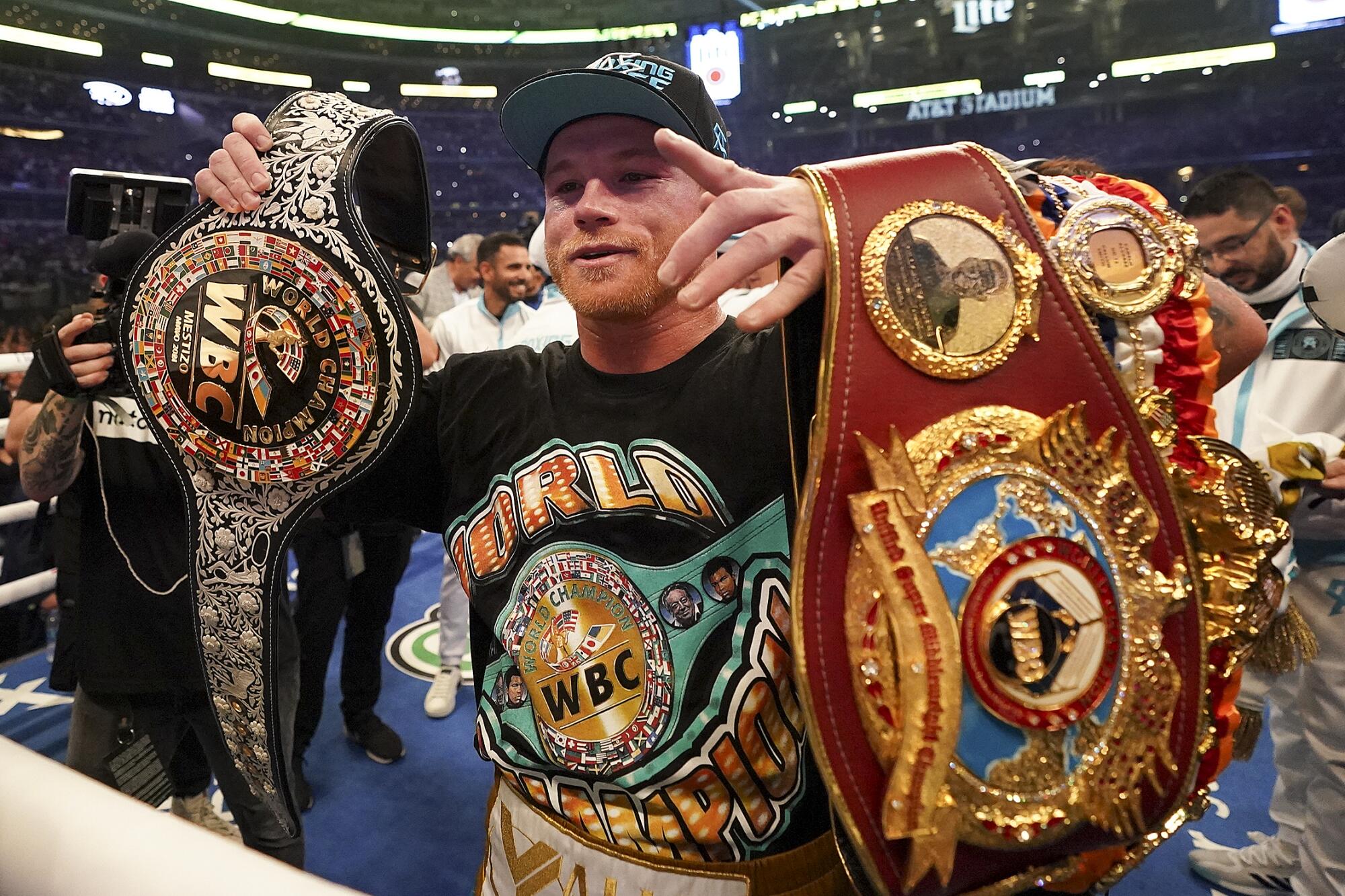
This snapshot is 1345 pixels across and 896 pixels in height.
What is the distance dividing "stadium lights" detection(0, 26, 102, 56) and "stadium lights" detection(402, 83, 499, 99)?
11.0 feet

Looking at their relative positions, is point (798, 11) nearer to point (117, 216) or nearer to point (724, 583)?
point (117, 216)

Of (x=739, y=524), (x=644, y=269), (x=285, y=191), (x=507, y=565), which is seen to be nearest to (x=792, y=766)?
(x=739, y=524)

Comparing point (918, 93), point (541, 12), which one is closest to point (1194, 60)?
point (918, 93)

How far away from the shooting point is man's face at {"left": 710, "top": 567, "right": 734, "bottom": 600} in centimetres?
66

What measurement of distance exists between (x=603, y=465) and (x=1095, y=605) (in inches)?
15.6

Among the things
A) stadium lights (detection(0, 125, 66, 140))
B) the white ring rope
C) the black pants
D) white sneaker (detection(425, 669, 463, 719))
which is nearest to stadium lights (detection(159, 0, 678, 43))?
stadium lights (detection(0, 125, 66, 140))

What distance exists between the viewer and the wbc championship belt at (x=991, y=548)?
1.48 ft

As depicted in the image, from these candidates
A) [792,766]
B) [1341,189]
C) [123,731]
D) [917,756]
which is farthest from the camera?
[1341,189]

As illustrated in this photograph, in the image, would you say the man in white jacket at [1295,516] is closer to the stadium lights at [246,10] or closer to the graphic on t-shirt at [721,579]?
the graphic on t-shirt at [721,579]

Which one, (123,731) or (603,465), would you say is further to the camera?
(123,731)

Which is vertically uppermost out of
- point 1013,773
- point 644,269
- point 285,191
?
point 285,191

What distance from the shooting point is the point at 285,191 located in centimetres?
77

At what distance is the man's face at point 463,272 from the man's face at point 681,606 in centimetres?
407

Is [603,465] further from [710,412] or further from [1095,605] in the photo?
[1095,605]
